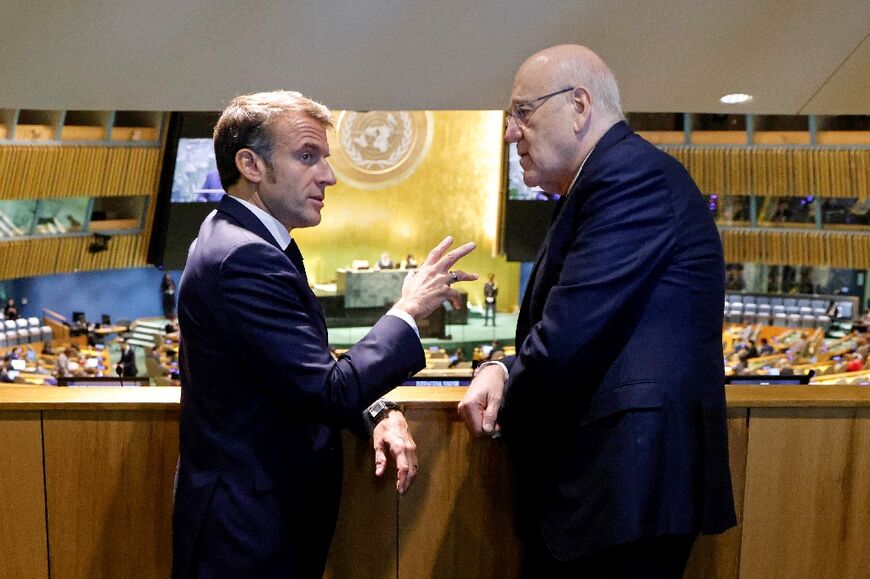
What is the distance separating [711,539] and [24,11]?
10.9 feet

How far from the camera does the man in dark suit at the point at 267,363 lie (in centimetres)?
158

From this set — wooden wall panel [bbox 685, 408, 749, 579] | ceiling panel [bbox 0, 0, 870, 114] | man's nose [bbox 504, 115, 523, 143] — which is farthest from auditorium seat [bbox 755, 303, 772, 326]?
man's nose [bbox 504, 115, 523, 143]

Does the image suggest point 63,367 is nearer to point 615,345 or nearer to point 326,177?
point 326,177

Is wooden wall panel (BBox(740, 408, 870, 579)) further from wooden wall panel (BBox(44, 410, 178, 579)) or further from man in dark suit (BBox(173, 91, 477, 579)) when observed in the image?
wooden wall panel (BBox(44, 410, 178, 579))

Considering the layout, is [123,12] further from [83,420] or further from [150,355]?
[150,355]

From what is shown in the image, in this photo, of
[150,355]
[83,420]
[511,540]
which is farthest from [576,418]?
[150,355]

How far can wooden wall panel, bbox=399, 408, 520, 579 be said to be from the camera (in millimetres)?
2141

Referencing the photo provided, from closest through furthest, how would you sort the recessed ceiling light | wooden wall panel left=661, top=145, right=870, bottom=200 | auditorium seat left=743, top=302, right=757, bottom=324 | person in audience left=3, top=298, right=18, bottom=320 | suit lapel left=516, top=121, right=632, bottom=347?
suit lapel left=516, top=121, right=632, bottom=347 → the recessed ceiling light → person in audience left=3, top=298, right=18, bottom=320 → wooden wall panel left=661, top=145, right=870, bottom=200 → auditorium seat left=743, top=302, right=757, bottom=324

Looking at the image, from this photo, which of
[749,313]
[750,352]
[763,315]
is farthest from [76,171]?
[763,315]

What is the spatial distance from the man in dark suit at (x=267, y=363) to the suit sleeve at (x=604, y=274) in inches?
12.9

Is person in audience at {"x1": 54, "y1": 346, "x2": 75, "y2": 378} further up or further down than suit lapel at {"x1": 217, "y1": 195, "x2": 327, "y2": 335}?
further down

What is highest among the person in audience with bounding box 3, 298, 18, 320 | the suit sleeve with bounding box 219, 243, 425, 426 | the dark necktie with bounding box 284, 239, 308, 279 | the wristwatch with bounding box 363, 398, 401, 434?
the dark necktie with bounding box 284, 239, 308, 279

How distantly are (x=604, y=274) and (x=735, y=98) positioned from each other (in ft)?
11.0

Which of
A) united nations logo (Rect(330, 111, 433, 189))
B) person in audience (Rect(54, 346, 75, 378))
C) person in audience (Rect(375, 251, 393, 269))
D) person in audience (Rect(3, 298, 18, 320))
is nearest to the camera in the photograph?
person in audience (Rect(54, 346, 75, 378))
